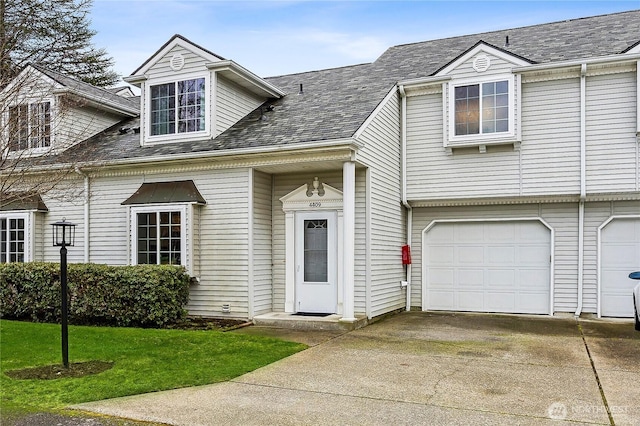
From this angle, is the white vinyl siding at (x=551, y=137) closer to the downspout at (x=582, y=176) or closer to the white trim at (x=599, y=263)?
the downspout at (x=582, y=176)

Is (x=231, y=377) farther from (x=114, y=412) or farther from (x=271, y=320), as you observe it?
(x=271, y=320)

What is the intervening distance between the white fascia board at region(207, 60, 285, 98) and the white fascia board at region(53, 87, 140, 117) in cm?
359

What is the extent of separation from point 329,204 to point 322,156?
1282mm

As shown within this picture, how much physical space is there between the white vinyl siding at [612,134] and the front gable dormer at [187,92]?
7.01 m

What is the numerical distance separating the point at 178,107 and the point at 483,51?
6522 millimetres

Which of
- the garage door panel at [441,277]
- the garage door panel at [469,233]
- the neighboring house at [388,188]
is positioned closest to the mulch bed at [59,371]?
the neighboring house at [388,188]

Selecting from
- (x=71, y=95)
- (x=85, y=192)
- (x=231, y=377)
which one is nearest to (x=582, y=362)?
(x=231, y=377)

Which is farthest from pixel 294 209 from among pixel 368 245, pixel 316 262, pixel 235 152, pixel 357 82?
pixel 357 82

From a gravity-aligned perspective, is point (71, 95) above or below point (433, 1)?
below

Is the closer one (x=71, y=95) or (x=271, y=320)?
(x=271, y=320)

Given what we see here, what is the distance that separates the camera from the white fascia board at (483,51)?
11.0 meters

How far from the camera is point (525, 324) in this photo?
1010 cm

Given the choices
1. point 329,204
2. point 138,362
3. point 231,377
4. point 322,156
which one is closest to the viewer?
point 231,377

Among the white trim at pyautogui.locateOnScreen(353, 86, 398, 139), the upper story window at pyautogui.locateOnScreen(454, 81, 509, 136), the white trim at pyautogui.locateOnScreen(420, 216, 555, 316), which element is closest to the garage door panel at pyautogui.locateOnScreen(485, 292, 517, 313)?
the white trim at pyautogui.locateOnScreen(420, 216, 555, 316)
